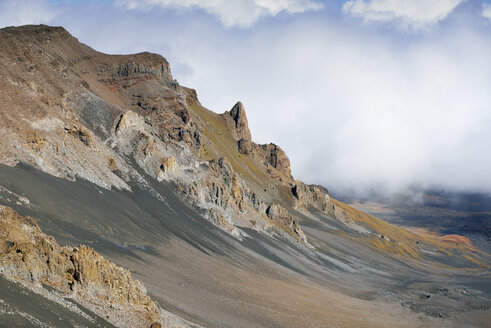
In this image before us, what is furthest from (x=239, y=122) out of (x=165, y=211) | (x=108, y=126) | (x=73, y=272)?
(x=73, y=272)

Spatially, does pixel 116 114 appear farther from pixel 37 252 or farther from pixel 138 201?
pixel 37 252

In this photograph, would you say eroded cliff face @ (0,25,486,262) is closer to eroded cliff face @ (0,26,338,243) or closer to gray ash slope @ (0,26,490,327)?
eroded cliff face @ (0,26,338,243)

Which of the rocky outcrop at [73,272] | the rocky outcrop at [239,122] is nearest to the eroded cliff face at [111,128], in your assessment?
the rocky outcrop at [73,272]

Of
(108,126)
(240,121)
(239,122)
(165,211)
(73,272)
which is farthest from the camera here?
(240,121)

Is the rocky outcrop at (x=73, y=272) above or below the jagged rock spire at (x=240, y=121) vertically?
below

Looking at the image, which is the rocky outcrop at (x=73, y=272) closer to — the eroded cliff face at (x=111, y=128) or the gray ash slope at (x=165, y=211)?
the gray ash slope at (x=165, y=211)

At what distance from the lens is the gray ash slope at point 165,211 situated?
49906mm

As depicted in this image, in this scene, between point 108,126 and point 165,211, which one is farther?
point 108,126

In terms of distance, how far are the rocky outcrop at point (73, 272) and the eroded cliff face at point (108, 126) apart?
29529mm

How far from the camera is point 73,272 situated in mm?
26609

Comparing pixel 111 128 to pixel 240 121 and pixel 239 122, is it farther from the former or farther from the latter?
pixel 240 121

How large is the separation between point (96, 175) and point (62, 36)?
192 feet

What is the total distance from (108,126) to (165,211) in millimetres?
27331

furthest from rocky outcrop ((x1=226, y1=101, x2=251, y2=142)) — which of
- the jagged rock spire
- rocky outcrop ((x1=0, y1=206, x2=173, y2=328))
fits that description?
rocky outcrop ((x1=0, y1=206, x2=173, y2=328))
